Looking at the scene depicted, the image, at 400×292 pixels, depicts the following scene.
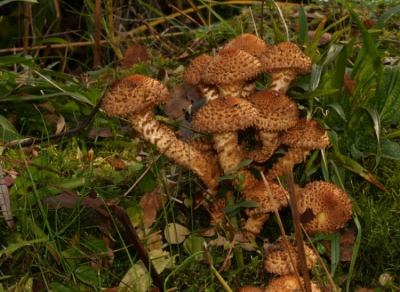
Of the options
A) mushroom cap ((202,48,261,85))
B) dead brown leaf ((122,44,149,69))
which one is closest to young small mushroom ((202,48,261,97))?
mushroom cap ((202,48,261,85))

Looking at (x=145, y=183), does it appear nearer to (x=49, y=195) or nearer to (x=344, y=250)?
(x=49, y=195)

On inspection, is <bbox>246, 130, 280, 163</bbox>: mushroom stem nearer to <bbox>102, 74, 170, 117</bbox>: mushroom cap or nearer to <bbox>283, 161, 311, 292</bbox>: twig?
<bbox>102, 74, 170, 117</bbox>: mushroom cap

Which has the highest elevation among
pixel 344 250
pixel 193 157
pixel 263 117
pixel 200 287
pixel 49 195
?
pixel 263 117

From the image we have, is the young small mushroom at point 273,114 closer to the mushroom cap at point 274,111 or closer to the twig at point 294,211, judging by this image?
the mushroom cap at point 274,111

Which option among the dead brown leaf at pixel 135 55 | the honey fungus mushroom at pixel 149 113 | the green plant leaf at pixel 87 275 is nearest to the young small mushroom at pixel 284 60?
the honey fungus mushroom at pixel 149 113

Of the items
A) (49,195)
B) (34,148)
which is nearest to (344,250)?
(49,195)

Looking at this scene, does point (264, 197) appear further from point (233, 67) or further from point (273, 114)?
point (233, 67)
